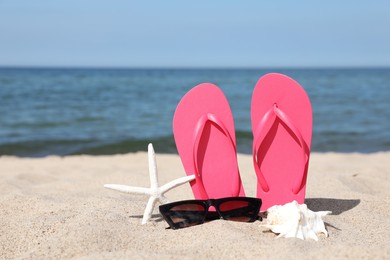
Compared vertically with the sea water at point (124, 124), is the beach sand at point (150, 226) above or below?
above

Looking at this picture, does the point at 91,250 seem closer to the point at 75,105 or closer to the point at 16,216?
the point at 16,216

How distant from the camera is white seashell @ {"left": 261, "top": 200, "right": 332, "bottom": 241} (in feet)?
8.42

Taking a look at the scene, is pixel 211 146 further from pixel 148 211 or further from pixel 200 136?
pixel 148 211

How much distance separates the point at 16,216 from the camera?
3135mm

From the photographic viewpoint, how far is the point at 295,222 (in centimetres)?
256

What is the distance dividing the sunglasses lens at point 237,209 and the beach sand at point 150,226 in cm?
6

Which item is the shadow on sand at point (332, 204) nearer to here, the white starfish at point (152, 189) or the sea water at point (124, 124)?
the white starfish at point (152, 189)

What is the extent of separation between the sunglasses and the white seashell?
0.62 ft

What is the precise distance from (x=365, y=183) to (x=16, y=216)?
2678 millimetres

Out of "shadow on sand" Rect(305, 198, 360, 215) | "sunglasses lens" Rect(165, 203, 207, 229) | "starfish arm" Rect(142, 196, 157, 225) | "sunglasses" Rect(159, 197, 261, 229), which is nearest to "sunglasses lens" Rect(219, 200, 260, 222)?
"sunglasses" Rect(159, 197, 261, 229)

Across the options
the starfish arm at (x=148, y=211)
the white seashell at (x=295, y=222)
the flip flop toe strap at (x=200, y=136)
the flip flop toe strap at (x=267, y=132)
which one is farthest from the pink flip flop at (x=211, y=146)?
the white seashell at (x=295, y=222)

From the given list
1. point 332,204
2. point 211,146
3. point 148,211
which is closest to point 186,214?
point 148,211

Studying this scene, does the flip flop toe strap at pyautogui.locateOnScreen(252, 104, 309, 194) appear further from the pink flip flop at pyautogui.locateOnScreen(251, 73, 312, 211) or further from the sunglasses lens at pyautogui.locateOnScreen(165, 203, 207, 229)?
the sunglasses lens at pyautogui.locateOnScreen(165, 203, 207, 229)

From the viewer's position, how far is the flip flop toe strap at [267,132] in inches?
113
